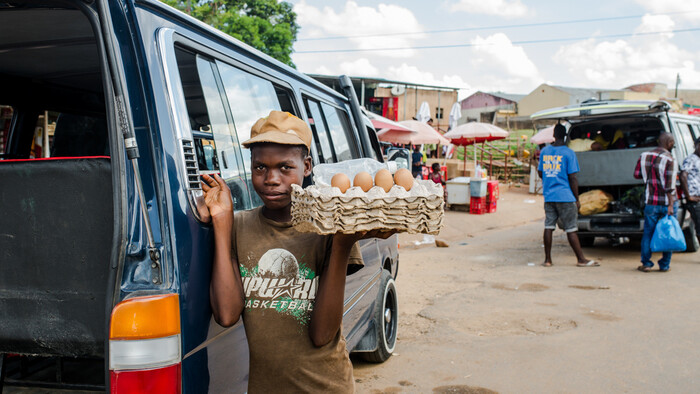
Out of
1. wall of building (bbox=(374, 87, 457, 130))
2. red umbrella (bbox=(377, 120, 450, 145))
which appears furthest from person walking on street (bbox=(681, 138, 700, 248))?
wall of building (bbox=(374, 87, 457, 130))

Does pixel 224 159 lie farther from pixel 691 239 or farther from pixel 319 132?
pixel 691 239

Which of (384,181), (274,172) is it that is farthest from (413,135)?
(384,181)

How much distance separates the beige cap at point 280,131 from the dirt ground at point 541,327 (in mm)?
2457

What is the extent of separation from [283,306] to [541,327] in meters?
3.94

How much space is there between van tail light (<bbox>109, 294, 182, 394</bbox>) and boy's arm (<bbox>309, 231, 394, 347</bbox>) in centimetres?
46

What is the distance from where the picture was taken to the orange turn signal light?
1.52 meters

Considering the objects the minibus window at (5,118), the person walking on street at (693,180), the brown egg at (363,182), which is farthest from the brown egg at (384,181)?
the person walking on street at (693,180)

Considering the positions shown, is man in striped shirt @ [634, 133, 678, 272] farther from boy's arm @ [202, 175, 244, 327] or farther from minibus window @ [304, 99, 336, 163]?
boy's arm @ [202, 175, 244, 327]

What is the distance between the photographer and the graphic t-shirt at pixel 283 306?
5.85ft

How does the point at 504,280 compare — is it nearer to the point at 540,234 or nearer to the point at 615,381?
the point at 615,381

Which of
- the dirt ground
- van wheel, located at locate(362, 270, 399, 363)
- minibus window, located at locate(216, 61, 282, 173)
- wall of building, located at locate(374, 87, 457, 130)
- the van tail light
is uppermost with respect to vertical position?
wall of building, located at locate(374, 87, 457, 130)

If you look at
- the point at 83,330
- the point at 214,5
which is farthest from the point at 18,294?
the point at 214,5

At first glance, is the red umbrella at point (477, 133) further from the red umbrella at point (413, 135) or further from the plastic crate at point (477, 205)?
the plastic crate at point (477, 205)

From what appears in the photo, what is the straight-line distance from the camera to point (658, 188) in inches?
279
